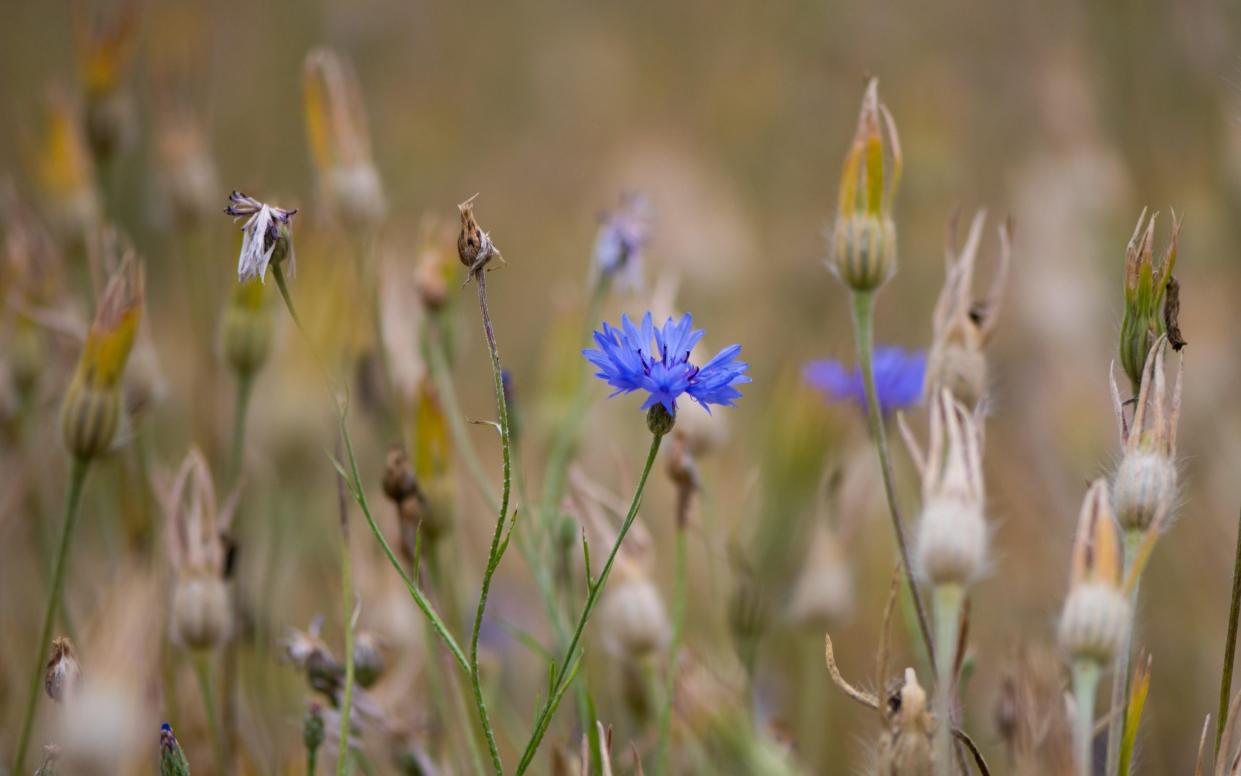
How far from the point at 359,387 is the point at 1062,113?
107 centimetres

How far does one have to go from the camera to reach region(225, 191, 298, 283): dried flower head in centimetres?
70

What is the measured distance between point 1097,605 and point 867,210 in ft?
0.97

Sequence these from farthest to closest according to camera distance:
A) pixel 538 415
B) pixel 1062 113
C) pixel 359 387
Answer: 1. pixel 1062 113
2. pixel 538 415
3. pixel 359 387

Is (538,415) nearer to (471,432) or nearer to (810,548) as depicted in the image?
(810,548)

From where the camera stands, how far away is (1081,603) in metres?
0.58

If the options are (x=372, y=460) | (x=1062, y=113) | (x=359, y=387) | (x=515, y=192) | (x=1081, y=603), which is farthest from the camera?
(x=515, y=192)

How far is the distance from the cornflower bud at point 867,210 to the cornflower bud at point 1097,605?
0.78 ft

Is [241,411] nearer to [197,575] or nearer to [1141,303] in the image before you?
[197,575]

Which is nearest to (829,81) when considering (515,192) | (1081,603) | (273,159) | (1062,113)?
(515,192)

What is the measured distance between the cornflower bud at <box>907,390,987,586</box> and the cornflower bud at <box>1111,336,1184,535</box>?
9cm

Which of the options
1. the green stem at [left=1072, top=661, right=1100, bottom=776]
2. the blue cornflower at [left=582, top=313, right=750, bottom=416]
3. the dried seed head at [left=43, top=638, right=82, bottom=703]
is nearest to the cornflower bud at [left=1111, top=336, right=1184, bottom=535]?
the green stem at [left=1072, top=661, right=1100, bottom=776]

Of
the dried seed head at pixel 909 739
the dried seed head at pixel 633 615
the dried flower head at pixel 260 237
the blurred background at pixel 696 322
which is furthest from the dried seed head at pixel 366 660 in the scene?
the dried seed head at pixel 909 739

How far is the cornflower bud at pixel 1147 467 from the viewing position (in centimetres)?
65

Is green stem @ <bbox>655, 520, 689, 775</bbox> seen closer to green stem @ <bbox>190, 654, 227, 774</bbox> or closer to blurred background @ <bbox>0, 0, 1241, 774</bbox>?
blurred background @ <bbox>0, 0, 1241, 774</bbox>
